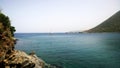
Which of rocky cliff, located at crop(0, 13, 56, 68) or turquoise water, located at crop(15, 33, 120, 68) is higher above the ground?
rocky cliff, located at crop(0, 13, 56, 68)

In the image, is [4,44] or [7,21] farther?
[7,21]

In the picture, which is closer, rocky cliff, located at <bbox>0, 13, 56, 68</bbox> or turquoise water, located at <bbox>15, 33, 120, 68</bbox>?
rocky cliff, located at <bbox>0, 13, 56, 68</bbox>

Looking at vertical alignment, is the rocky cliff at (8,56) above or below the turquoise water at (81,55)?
above

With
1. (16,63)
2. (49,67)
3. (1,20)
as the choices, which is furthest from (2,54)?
(49,67)

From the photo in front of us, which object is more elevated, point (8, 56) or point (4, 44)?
point (4, 44)

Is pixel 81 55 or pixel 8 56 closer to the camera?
pixel 8 56

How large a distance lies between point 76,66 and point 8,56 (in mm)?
16448

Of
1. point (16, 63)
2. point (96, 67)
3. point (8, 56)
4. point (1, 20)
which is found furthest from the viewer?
point (96, 67)

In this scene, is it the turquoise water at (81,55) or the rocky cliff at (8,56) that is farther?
the turquoise water at (81,55)

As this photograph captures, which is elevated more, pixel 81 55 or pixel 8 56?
pixel 8 56

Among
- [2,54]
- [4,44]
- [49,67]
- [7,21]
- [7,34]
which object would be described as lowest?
[49,67]

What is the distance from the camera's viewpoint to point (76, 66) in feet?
106

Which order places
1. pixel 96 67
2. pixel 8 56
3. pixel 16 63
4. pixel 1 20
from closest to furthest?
pixel 16 63
pixel 8 56
pixel 1 20
pixel 96 67

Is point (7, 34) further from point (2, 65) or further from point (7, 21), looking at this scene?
point (2, 65)
